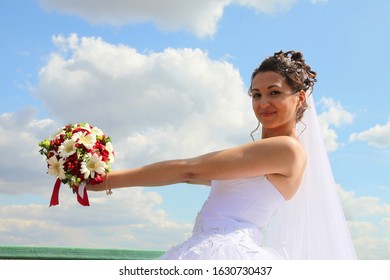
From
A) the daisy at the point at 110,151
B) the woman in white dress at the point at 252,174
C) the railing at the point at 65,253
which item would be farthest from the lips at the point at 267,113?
the railing at the point at 65,253

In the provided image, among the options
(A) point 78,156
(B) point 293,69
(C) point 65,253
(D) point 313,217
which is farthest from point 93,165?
(C) point 65,253

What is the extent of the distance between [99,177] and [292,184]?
1.30m

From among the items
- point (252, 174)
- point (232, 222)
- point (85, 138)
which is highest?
point (85, 138)

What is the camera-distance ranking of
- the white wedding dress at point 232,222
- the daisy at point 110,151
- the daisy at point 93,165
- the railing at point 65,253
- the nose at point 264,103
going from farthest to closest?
the railing at point 65,253
the nose at point 264,103
the daisy at point 110,151
the daisy at point 93,165
the white wedding dress at point 232,222

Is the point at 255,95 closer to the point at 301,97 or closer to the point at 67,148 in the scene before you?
the point at 301,97

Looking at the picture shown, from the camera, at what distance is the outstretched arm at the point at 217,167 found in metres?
3.12

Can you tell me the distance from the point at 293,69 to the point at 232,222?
48.9 inches

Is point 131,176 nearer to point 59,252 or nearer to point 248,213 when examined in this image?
point 248,213

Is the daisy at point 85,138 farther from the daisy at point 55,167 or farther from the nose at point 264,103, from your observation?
the nose at point 264,103

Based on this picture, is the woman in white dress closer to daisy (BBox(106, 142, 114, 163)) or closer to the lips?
the lips

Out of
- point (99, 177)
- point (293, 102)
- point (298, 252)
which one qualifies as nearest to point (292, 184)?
point (293, 102)

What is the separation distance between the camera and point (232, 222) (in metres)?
3.21

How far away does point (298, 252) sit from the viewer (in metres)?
4.01

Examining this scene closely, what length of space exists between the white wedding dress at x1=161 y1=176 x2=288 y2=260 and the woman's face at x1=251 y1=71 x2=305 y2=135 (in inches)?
18.6
